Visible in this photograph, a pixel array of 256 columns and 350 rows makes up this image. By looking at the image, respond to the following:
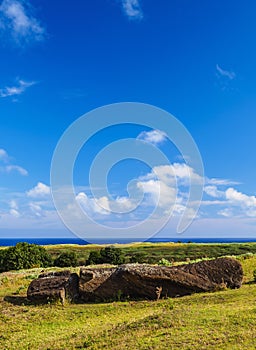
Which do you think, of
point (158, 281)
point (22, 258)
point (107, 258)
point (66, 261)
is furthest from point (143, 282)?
point (22, 258)

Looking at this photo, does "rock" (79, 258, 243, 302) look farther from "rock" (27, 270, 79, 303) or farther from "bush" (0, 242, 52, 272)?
"bush" (0, 242, 52, 272)

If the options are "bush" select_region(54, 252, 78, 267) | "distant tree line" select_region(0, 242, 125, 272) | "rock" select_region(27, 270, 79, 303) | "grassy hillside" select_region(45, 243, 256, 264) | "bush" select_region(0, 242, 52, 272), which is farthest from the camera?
"grassy hillside" select_region(45, 243, 256, 264)

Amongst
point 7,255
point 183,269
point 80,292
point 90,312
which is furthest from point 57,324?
point 7,255

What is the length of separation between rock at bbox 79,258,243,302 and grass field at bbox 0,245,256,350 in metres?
0.67

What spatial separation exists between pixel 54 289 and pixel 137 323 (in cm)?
639

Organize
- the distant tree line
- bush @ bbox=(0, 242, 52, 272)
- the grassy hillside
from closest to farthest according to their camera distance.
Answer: bush @ bbox=(0, 242, 52, 272), the distant tree line, the grassy hillside

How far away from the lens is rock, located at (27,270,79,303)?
16672mm

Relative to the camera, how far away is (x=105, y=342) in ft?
34.1

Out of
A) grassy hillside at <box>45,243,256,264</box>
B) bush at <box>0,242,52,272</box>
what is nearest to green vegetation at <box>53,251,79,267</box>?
bush at <box>0,242,52,272</box>

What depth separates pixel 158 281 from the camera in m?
16.8

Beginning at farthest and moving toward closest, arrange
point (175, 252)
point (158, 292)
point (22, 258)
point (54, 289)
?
point (175, 252) < point (22, 258) < point (54, 289) < point (158, 292)

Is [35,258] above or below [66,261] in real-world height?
above

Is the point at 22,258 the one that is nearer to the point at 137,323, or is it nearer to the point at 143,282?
the point at 143,282

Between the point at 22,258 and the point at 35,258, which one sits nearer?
the point at 22,258
